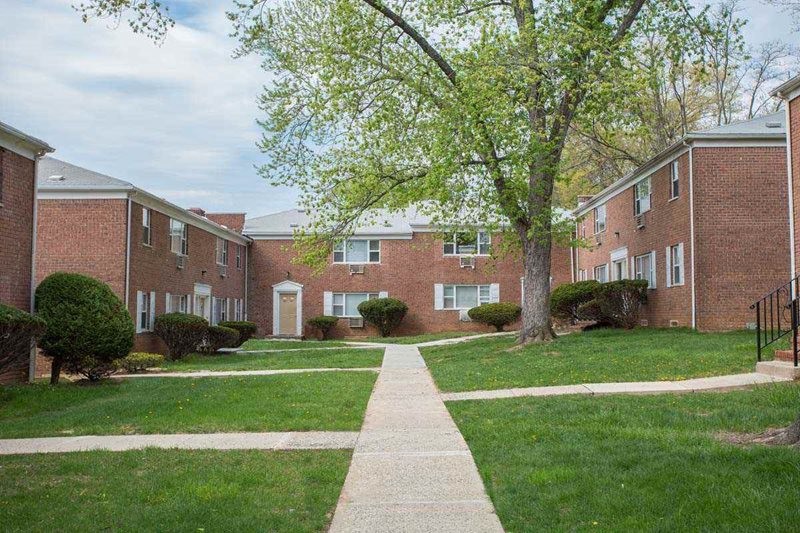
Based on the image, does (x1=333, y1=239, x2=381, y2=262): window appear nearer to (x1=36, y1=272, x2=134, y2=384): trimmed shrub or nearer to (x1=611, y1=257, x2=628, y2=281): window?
(x1=611, y1=257, x2=628, y2=281): window

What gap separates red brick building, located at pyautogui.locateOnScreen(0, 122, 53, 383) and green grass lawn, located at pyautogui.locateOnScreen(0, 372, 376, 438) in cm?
206

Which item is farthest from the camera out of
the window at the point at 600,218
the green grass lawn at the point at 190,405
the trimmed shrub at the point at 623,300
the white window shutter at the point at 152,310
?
the window at the point at 600,218

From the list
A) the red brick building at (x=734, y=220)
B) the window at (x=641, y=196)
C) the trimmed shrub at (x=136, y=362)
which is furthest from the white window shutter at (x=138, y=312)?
the window at (x=641, y=196)

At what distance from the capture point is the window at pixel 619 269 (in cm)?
2780

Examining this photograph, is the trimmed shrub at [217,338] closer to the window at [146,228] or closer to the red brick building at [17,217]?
the window at [146,228]

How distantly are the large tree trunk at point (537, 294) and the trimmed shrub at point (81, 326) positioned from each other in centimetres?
1024

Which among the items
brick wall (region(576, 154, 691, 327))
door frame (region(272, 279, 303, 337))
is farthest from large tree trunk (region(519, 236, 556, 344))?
door frame (region(272, 279, 303, 337))

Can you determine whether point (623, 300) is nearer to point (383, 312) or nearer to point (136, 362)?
point (383, 312)

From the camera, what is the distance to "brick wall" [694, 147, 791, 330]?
2036cm

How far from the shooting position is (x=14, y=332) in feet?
40.7

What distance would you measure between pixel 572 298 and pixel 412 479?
20.9 metres

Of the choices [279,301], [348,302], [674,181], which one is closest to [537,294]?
[674,181]

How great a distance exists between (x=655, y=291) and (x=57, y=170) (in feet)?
60.5

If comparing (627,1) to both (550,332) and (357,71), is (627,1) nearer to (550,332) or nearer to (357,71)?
(357,71)
